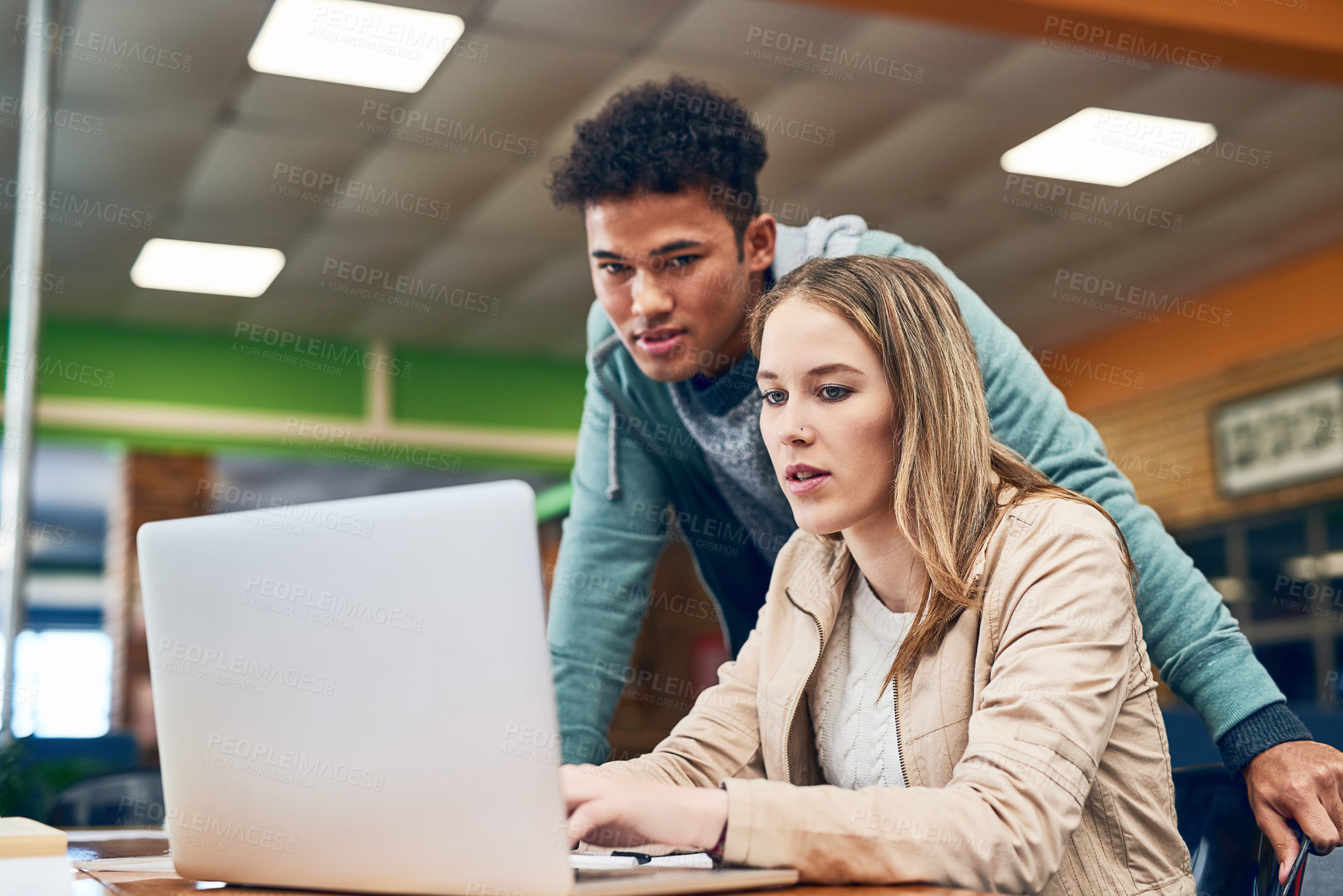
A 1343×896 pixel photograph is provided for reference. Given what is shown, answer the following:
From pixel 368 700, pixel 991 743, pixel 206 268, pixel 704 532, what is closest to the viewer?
pixel 368 700

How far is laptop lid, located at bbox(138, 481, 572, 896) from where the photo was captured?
2.71 ft

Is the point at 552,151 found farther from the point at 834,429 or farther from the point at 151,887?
A: the point at 151,887

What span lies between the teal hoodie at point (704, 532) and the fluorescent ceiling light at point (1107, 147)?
10.8 ft

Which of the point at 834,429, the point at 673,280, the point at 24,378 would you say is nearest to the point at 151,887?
the point at 834,429

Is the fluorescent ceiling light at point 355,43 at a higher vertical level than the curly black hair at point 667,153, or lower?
higher

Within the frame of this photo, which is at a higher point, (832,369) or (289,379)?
(289,379)

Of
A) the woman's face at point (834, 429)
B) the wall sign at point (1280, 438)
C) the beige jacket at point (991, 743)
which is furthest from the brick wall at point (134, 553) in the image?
the woman's face at point (834, 429)

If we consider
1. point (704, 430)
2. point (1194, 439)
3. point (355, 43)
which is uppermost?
point (355, 43)

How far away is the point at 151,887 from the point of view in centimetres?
104

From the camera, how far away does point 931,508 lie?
1.21 meters

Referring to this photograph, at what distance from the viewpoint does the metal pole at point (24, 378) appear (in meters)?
2.96

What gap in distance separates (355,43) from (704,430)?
2.79 m

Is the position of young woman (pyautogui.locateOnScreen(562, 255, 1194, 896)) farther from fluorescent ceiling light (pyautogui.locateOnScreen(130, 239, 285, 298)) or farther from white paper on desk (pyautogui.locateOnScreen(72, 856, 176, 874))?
fluorescent ceiling light (pyautogui.locateOnScreen(130, 239, 285, 298))

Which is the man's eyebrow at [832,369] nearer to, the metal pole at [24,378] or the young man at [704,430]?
the young man at [704,430]
